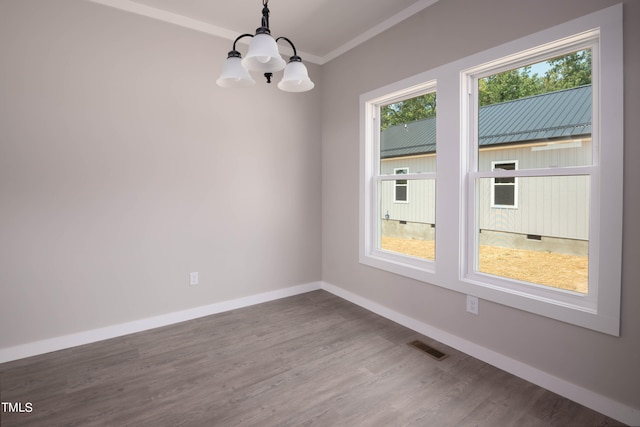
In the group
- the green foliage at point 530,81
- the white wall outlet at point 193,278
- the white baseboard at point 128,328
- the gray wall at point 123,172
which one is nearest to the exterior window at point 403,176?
the green foliage at point 530,81

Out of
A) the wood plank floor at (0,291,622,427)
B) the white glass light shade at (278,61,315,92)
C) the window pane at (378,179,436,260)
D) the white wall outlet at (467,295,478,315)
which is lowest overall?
the wood plank floor at (0,291,622,427)

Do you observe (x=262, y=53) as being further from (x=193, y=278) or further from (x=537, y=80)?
(x=193, y=278)

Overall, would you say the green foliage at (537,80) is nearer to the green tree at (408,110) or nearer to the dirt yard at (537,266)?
the green tree at (408,110)

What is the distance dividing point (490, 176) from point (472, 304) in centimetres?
98

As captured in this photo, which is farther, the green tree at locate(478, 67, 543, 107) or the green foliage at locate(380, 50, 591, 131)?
the green tree at locate(478, 67, 543, 107)

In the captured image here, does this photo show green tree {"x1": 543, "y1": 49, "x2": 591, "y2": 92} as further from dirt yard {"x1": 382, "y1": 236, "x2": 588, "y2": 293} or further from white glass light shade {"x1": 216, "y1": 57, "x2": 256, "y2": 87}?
white glass light shade {"x1": 216, "y1": 57, "x2": 256, "y2": 87}

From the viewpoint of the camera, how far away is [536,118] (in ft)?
7.25

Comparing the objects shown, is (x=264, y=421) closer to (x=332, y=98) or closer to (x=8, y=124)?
(x=8, y=124)

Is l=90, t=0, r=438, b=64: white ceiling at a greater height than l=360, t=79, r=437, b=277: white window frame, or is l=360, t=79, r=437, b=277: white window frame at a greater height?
l=90, t=0, r=438, b=64: white ceiling

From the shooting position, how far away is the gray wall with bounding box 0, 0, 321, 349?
245 cm

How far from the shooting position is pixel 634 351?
1.75 m

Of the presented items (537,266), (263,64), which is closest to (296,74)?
(263,64)

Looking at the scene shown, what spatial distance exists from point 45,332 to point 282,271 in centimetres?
216

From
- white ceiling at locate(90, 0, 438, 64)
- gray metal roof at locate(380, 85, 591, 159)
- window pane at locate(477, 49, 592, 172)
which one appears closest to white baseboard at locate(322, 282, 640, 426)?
window pane at locate(477, 49, 592, 172)
